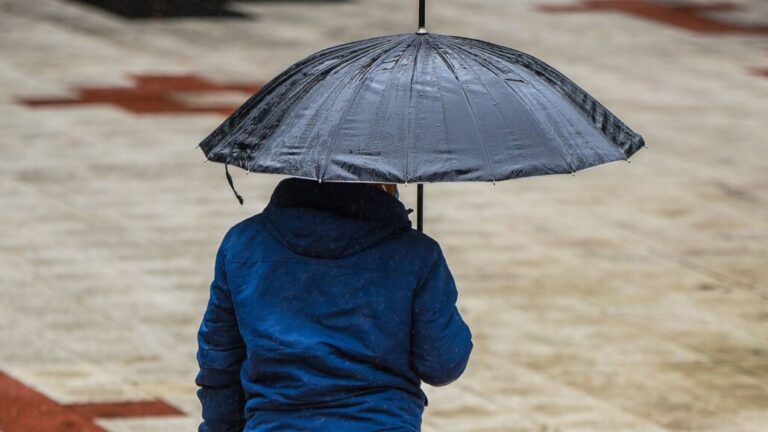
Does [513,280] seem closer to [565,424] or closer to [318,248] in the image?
[565,424]

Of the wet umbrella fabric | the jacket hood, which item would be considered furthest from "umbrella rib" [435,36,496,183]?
the jacket hood

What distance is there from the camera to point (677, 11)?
1756cm

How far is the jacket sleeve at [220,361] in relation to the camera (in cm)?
369

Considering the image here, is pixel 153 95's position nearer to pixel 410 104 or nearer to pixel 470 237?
pixel 470 237

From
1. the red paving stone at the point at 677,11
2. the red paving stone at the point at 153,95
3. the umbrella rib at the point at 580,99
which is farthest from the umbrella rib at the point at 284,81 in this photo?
the red paving stone at the point at 677,11

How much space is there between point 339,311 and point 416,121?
528 mm

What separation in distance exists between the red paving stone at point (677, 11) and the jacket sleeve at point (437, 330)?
13248 mm

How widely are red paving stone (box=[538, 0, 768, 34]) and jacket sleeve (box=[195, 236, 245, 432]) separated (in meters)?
13.2

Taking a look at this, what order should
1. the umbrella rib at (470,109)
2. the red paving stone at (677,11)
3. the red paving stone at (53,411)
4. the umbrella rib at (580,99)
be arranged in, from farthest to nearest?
the red paving stone at (677,11) → the red paving stone at (53,411) → the umbrella rib at (580,99) → the umbrella rib at (470,109)

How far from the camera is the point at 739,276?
28.3 feet

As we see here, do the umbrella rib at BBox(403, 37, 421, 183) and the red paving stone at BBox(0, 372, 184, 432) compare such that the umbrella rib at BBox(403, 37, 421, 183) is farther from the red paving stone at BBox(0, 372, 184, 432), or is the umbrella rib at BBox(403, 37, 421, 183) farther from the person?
the red paving stone at BBox(0, 372, 184, 432)

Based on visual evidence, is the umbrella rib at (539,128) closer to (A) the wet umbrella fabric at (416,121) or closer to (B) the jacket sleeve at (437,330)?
(A) the wet umbrella fabric at (416,121)

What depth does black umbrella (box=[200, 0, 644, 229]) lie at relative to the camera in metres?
3.68

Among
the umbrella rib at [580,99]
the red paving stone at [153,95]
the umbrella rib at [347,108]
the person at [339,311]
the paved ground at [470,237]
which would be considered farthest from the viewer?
the red paving stone at [153,95]
